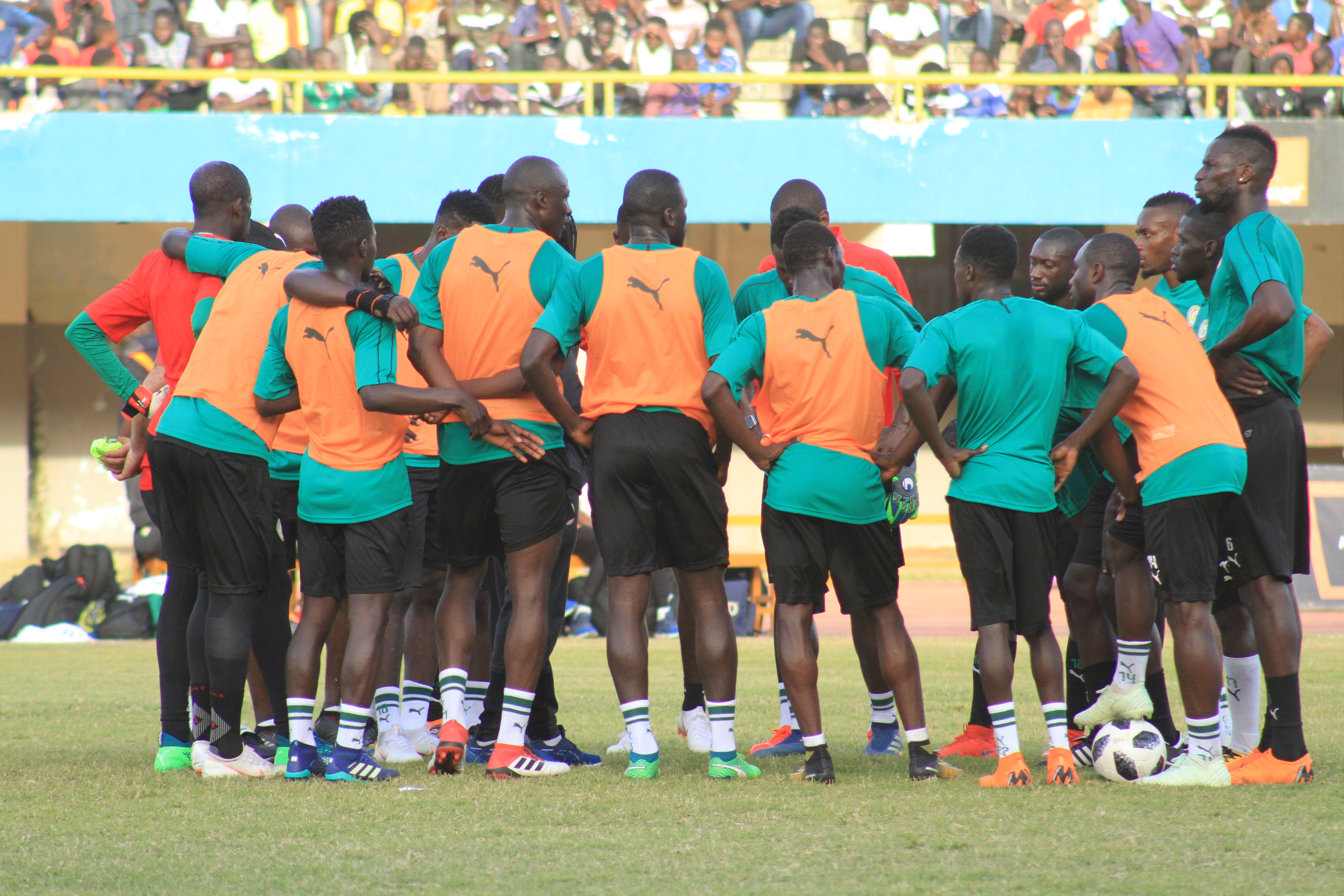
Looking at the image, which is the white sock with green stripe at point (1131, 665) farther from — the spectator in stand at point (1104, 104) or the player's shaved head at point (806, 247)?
the spectator in stand at point (1104, 104)

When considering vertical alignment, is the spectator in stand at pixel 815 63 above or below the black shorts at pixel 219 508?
above

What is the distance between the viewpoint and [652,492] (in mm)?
5078

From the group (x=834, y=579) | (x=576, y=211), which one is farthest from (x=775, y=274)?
(x=576, y=211)

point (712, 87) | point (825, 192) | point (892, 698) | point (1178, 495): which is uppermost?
point (712, 87)

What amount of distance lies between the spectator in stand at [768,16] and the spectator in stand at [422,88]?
4168mm

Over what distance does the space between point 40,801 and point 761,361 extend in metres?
2.96

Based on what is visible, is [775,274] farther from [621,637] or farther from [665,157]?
[665,157]

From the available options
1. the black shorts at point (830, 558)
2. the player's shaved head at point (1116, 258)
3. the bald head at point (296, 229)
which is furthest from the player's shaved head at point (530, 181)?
the player's shaved head at point (1116, 258)

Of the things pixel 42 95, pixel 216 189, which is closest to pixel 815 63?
pixel 42 95

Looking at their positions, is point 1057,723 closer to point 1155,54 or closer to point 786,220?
point 786,220

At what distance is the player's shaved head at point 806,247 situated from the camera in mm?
5188

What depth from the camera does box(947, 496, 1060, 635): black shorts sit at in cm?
485

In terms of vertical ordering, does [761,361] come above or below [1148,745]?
above

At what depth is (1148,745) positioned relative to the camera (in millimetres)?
4926
